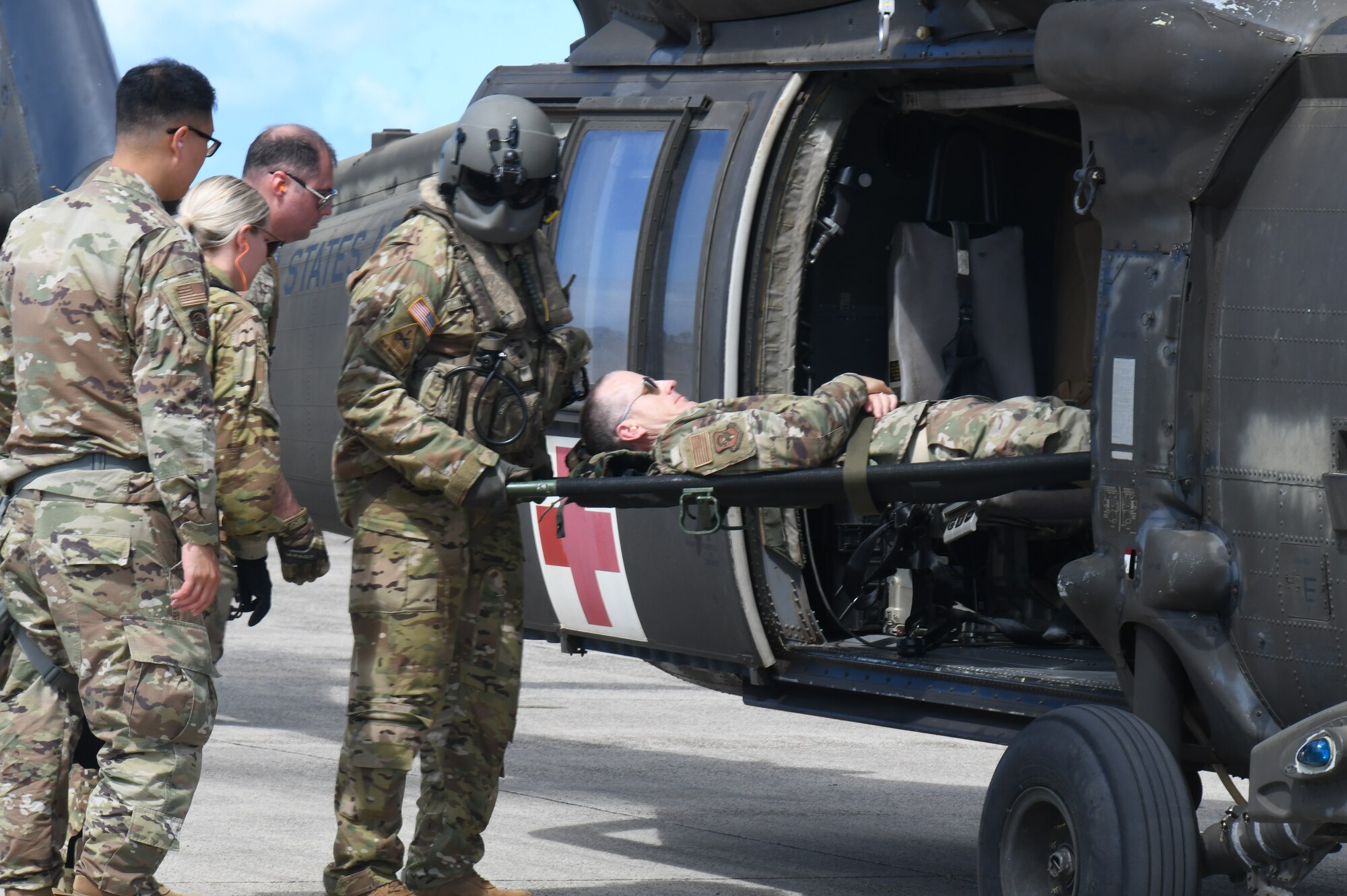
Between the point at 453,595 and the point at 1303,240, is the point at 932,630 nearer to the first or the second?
the point at 453,595

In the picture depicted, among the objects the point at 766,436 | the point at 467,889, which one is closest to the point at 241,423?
the point at 766,436

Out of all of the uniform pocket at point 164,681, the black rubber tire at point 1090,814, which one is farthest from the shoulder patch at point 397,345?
the black rubber tire at point 1090,814

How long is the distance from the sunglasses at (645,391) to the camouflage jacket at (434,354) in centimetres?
28

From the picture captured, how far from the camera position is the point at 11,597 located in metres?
4.32

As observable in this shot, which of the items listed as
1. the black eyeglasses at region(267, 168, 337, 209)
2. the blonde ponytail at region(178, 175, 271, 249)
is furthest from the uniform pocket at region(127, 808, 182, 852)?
the black eyeglasses at region(267, 168, 337, 209)

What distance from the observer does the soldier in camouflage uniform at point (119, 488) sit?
4.18 m

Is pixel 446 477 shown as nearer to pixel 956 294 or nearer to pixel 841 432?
pixel 841 432

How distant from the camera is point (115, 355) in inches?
168

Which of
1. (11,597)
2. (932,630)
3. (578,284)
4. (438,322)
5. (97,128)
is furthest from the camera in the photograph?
(97,128)

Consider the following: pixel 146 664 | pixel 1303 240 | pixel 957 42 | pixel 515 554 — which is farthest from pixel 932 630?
pixel 146 664

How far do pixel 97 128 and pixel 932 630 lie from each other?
18.1 feet

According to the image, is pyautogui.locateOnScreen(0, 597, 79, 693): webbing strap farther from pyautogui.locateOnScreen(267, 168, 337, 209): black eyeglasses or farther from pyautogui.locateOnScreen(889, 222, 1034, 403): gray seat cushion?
pyautogui.locateOnScreen(889, 222, 1034, 403): gray seat cushion

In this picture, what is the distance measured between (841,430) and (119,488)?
79.9 inches

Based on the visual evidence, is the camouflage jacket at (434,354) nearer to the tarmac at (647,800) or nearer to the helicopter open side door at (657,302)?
the helicopter open side door at (657,302)
